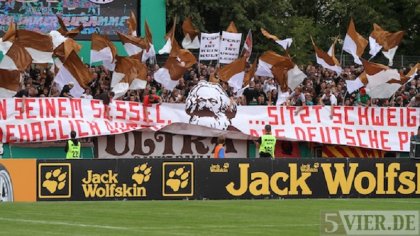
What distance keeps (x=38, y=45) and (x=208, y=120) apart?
5.40 meters

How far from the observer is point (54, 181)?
3091cm

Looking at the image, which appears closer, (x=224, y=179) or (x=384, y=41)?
(x=224, y=179)

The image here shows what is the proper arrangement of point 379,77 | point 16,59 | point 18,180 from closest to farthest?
point 18,180, point 16,59, point 379,77

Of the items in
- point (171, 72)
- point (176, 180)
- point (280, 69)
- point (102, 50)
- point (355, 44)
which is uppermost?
point (355, 44)

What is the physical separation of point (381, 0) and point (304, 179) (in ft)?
104

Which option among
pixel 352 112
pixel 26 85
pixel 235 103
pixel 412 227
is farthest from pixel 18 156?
pixel 412 227

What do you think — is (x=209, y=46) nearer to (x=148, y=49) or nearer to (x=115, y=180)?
(x=148, y=49)

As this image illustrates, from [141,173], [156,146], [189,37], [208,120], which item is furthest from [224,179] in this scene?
[189,37]

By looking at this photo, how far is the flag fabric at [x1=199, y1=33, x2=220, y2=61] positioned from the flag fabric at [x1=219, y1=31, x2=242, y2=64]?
182 millimetres

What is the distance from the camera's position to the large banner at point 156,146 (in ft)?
122

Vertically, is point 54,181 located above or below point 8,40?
below

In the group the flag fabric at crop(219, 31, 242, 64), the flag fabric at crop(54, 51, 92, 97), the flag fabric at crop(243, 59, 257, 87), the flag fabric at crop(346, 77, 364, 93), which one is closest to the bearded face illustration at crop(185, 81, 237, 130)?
the flag fabric at crop(243, 59, 257, 87)

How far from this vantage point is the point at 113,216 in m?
24.8

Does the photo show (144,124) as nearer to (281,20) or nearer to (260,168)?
(260,168)
